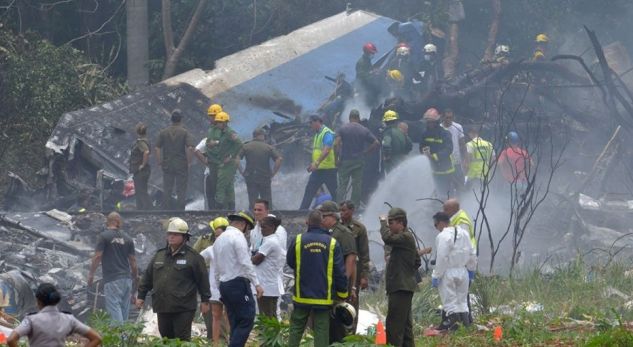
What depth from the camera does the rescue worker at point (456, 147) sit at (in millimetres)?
19875

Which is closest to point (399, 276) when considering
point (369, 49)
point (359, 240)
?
point (359, 240)

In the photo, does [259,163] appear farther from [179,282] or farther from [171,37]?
[179,282]

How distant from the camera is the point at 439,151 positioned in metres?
19.6

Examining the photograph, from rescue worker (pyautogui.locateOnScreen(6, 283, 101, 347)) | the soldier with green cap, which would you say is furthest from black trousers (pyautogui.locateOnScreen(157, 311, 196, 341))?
rescue worker (pyautogui.locateOnScreen(6, 283, 101, 347))

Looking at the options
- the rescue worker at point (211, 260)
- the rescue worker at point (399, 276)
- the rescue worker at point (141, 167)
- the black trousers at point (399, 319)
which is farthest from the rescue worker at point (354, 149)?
the black trousers at point (399, 319)

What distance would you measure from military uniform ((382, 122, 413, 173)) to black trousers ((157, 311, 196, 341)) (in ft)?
29.3

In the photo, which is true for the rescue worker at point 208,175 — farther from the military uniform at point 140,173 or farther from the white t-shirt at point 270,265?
the white t-shirt at point 270,265

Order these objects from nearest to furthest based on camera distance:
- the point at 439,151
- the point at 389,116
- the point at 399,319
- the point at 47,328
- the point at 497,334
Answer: the point at 47,328, the point at 399,319, the point at 497,334, the point at 439,151, the point at 389,116

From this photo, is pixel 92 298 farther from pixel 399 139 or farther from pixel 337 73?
pixel 337 73

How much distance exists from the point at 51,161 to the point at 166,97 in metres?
2.88

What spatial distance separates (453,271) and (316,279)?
2808 mm

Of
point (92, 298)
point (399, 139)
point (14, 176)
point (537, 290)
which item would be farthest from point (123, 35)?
point (537, 290)

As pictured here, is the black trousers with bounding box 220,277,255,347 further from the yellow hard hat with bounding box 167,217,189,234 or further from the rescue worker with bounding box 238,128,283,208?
the rescue worker with bounding box 238,128,283,208

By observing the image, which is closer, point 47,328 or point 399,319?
Answer: point 47,328
